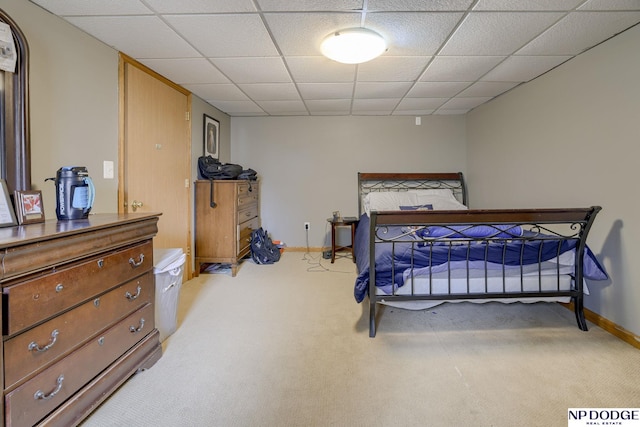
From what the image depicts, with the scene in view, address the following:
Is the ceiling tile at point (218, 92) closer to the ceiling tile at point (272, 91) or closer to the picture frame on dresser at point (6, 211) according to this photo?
the ceiling tile at point (272, 91)

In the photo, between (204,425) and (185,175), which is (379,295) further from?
(185,175)

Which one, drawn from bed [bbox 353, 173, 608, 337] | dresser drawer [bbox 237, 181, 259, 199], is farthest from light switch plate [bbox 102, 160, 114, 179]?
bed [bbox 353, 173, 608, 337]

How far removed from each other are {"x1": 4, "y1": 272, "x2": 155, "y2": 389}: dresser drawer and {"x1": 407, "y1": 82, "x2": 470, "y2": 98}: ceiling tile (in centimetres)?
319

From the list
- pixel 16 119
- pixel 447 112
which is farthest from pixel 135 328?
pixel 447 112

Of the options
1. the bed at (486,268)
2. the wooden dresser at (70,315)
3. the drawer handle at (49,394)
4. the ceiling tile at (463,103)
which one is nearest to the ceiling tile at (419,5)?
the bed at (486,268)

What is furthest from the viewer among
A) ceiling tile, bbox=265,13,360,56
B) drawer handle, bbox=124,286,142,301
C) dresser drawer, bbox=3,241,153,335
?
ceiling tile, bbox=265,13,360,56

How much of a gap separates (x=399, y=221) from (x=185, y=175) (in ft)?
8.36

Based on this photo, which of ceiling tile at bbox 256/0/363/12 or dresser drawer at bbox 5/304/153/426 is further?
ceiling tile at bbox 256/0/363/12

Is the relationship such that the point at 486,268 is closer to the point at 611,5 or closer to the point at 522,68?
the point at 611,5

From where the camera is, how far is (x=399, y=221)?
2.02m

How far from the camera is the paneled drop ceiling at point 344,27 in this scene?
1825mm

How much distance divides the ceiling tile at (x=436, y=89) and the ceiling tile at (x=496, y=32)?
78 cm

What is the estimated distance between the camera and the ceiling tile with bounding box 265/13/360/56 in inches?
75.7

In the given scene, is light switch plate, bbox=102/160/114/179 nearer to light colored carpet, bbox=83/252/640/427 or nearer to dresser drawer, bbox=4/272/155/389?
dresser drawer, bbox=4/272/155/389
